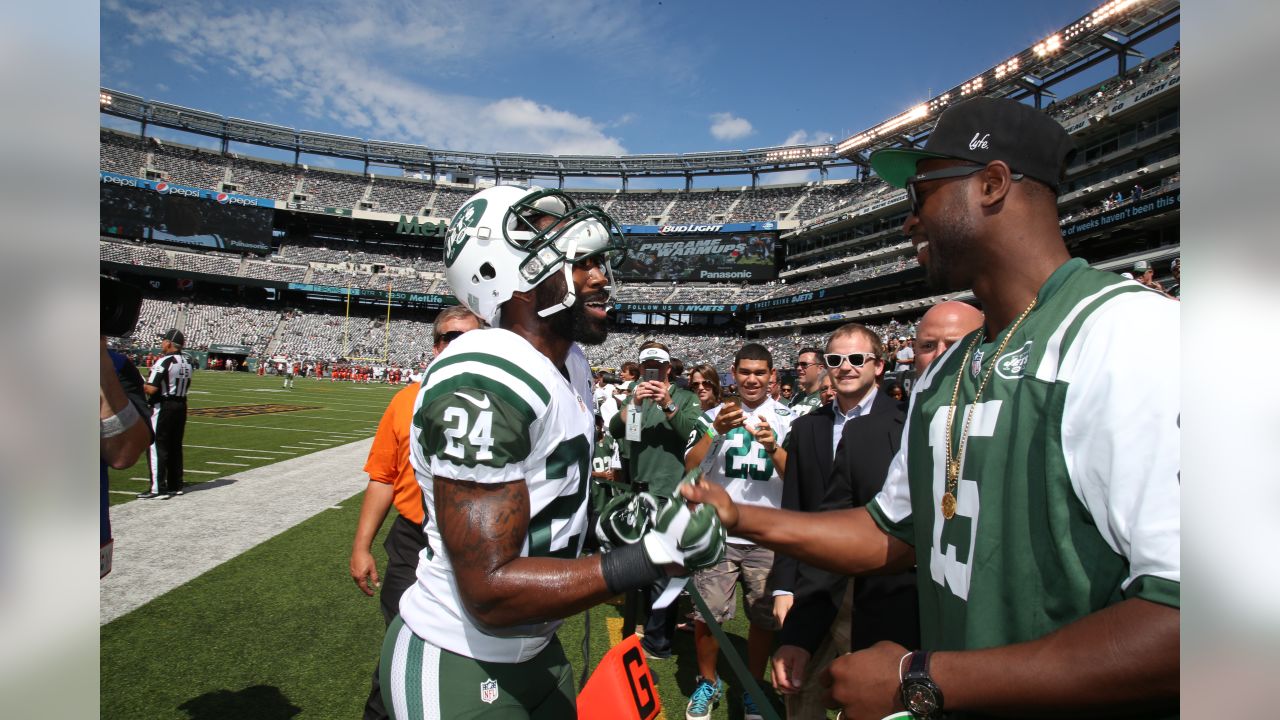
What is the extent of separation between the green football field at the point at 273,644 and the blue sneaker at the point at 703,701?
19cm

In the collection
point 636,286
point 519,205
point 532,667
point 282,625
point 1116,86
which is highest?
point 1116,86

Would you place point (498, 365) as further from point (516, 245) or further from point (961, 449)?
point (961, 449)

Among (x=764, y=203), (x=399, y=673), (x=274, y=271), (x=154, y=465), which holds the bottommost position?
(x=154, y=465)

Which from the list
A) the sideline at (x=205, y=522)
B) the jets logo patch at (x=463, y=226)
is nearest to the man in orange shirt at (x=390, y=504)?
the jets logo patch at (x=463, y=226)

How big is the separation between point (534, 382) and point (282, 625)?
4.57 m

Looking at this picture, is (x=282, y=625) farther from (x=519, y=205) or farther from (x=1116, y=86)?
(x=1116, y=86)

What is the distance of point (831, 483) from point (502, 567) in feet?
7.74

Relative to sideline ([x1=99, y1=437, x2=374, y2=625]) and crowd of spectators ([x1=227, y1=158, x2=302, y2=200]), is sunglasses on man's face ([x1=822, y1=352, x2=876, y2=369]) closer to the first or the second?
sideline ([x1=99, y1=437, x2=374, y2=625])

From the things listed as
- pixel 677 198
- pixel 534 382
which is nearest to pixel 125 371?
pixel 534 382

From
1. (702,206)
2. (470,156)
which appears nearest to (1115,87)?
(702,206)

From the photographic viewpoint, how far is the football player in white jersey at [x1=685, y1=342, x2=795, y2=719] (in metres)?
4.27

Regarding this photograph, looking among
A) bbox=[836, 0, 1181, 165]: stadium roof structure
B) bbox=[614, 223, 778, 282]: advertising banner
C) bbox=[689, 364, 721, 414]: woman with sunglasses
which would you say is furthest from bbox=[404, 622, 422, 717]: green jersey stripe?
bbox=[614, 223, 778, 282]: advertising banner

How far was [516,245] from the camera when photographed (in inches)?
86.3

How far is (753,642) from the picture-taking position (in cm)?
455
